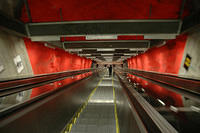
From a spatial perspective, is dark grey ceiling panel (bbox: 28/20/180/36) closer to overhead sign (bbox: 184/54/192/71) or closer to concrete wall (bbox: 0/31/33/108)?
overhead sign (bbox: 184/54/192/71)

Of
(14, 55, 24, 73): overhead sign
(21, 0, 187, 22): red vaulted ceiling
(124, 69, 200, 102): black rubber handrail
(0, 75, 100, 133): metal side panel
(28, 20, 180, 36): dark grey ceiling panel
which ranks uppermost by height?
(21, 0, 187, 22): red vaulted ceiling

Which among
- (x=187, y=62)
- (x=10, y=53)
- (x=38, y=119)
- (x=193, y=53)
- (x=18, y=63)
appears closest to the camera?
(x=38, y=119)

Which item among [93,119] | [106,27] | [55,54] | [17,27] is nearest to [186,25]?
[106,27]

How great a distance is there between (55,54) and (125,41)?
18.3ft

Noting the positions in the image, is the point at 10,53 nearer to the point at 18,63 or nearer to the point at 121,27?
the point at 18,63

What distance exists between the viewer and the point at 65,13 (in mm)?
3555

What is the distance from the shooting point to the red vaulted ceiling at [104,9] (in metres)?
3.11

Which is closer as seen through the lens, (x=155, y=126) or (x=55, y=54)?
(x=155, y=126)

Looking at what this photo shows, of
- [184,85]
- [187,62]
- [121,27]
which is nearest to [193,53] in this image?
[187,62]

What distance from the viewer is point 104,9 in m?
3.27

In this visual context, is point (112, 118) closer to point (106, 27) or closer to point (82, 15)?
point (106, 27)

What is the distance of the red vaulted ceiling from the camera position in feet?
10.2

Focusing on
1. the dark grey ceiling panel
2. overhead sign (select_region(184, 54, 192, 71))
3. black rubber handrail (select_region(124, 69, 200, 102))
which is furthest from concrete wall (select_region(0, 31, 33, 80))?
overhead sign (select_region(184, 54, 192, 71))

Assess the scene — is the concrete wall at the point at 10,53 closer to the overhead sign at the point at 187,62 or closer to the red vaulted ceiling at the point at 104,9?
the red vaulted ceiling at the point at 104,9
